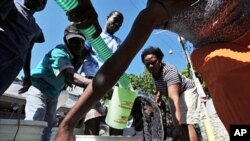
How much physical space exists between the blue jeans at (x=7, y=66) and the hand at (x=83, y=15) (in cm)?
65

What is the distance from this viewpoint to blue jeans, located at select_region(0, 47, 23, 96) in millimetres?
2352

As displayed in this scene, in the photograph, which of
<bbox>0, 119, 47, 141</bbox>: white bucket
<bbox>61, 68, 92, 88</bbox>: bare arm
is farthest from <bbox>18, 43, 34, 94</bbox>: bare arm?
<bbox>0, 119, 47, 141</bbox>: white bucket

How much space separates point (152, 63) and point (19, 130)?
1.69 m

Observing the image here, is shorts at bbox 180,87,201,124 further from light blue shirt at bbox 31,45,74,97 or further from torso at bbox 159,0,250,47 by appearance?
torso at bbox 159,0,250,47

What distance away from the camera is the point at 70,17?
1949 mm

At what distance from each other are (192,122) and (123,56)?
242 centimetres

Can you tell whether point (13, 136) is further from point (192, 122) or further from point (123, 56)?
point (192, 122)

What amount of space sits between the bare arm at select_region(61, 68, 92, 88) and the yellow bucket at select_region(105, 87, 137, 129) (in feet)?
1.50

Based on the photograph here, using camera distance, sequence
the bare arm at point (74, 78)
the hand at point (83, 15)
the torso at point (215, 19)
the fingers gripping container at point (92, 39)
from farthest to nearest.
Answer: the bare arm at point (74, 78), the fingers gripping container at point (92, 39), the hand at point (83, 15), the torso at point (215, 19)

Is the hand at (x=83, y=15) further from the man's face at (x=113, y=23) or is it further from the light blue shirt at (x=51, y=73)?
the man's face at (x=113, y=23)

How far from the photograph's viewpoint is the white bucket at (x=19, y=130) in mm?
2299

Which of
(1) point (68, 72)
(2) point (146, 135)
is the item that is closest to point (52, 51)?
(1) point (68, 72)

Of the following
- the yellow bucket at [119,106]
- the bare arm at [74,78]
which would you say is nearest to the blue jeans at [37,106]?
the bare arm at [74,78]

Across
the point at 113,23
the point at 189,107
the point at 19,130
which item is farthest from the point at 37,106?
the point at 189,107
